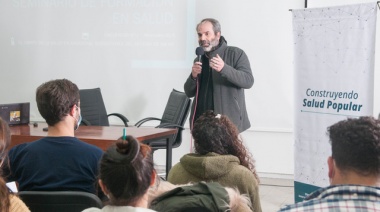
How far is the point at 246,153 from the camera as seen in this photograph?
2.52 m

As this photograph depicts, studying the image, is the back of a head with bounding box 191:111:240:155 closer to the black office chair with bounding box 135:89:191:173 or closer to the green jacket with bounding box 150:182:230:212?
the green jacket with bounding box 150:182:230:212

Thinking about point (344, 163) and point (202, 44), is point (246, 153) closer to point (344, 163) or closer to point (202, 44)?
point (344, 163)

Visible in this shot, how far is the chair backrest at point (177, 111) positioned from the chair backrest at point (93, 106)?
0.66 metres

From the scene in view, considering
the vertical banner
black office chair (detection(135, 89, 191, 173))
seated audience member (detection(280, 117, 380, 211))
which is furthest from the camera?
black office chair (detection(135, 89, 191, 173))

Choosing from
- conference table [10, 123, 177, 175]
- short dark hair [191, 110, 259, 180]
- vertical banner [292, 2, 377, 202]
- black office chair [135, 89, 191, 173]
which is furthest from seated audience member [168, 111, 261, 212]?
black office chair [135, 89, 191, 173]

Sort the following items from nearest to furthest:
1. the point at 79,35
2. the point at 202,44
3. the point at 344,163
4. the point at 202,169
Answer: the point at 344,163, the point at 202,169, the point at 202,44, the point at 79,35

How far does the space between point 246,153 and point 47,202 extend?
101cm

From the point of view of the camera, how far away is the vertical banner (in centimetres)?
355

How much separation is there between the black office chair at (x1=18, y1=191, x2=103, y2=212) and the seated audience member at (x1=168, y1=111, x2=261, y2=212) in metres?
0.46

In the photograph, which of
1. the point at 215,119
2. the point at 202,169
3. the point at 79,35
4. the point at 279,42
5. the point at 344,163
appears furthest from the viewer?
the point at 79,35

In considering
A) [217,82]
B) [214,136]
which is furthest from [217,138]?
[217,82]

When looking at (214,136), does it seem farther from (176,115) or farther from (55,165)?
(176,115)

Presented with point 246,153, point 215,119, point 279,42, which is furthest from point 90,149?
point 279,42

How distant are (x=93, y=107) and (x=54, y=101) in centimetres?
276
